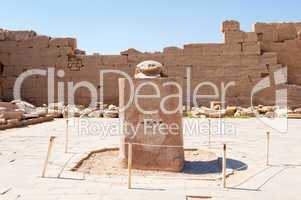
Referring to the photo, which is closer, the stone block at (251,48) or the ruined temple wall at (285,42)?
the stone block at (251,48)

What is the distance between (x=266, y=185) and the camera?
6180 millimetres

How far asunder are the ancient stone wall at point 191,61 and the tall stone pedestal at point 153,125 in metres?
13.5

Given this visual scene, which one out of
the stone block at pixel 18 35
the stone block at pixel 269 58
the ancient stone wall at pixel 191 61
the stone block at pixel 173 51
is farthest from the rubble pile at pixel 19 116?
the stone block at pixel 269 58

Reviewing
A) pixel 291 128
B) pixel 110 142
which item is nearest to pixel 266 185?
pixel 110 142

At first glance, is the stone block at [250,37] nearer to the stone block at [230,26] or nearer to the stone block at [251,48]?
the stone block at [251,48]

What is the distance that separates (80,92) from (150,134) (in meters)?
15.0

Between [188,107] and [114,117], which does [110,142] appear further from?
[188,107]

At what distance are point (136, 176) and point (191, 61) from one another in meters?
15.1

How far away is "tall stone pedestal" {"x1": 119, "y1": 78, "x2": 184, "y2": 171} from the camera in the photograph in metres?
7.38

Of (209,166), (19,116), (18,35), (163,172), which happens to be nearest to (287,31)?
(19,116)

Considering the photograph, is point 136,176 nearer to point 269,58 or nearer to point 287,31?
A: point 269,58

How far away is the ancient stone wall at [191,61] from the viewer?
21031 millimetres

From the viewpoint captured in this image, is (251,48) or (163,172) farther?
(251,48)

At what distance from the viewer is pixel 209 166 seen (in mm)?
7824
